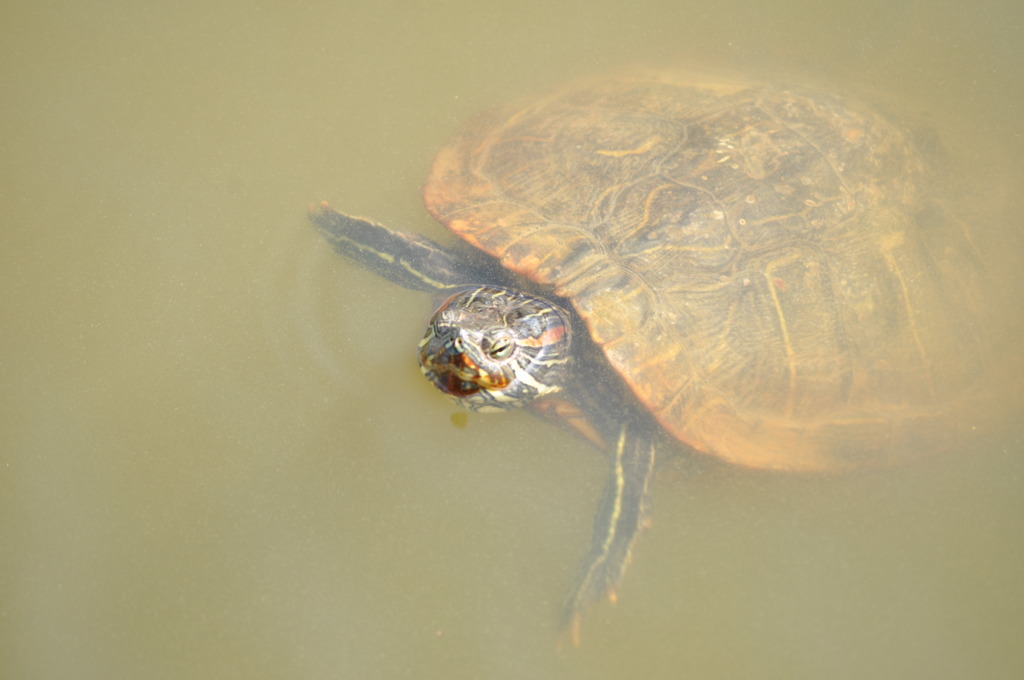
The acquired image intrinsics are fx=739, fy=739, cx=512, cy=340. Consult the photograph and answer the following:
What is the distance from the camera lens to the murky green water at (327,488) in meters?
3.00

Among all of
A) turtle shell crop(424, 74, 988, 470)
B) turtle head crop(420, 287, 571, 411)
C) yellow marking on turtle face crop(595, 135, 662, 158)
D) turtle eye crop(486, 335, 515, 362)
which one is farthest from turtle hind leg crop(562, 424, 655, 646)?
yellow marking on turtle face crop(595, 135, 662, 158)

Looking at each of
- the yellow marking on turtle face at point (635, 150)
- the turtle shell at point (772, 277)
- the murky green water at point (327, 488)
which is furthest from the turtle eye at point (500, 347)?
the yellow marking on turtle face at point (635, 150)

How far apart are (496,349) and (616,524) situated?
882mm

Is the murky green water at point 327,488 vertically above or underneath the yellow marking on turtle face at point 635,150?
underneath

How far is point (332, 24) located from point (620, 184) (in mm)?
2558

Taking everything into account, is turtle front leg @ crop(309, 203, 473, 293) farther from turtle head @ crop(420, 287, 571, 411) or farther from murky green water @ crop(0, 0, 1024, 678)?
turtle head @ crop(420, 287, 571, 411)

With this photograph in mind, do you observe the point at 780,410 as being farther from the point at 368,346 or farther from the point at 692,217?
the point at 368,346

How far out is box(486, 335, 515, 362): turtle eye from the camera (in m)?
3.07

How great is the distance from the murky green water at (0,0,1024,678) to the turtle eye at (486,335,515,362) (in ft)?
1.32

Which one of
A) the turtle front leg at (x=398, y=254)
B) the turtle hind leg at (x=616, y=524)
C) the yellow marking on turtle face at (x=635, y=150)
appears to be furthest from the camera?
the turtle front leg at (x=398, y=254)

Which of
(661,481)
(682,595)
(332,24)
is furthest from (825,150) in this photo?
(332,24)

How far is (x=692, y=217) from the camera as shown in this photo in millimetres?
3074

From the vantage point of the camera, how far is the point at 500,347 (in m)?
3.09

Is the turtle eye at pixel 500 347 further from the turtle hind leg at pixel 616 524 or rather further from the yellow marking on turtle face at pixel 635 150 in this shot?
the yellow marking on turtle face at pixel 635 150
